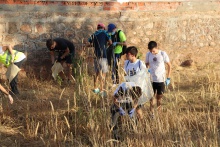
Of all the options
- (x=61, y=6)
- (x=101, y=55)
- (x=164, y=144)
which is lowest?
(x=164, y=144)

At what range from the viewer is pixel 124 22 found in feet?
29.4

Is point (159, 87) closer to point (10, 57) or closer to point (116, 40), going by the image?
point (116, 40)

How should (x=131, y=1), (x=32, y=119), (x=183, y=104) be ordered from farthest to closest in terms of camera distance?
(x=131, y=1) → (x=183, y=104) → (x=32, y=119)

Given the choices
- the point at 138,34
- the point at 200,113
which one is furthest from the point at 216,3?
the point at 200,113

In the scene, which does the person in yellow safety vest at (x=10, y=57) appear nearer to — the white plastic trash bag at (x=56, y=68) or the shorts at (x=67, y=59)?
the white plastic trash bag at (x=56, y=68)

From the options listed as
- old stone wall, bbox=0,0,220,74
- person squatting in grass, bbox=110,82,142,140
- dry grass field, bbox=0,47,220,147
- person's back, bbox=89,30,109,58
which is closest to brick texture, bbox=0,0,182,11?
old stone wall, bbox=0,0,220,74

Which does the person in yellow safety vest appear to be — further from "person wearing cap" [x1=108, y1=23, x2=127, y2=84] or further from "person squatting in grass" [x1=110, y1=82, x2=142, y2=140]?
"person squatting in grass" [x1=110, y1=82, x2=142, y2=140]

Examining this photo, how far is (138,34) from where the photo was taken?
917cm

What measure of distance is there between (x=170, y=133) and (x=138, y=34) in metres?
4.71

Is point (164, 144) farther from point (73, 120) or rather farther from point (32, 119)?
point (32, 119)

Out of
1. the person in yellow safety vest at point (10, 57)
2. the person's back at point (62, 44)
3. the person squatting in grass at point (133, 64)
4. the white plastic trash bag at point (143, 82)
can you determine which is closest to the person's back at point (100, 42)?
the person's back at point (62, 44)

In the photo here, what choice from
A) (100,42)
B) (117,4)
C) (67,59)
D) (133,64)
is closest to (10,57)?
(67,59)

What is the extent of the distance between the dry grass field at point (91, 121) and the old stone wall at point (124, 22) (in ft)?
3.70

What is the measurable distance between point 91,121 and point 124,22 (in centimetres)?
423
